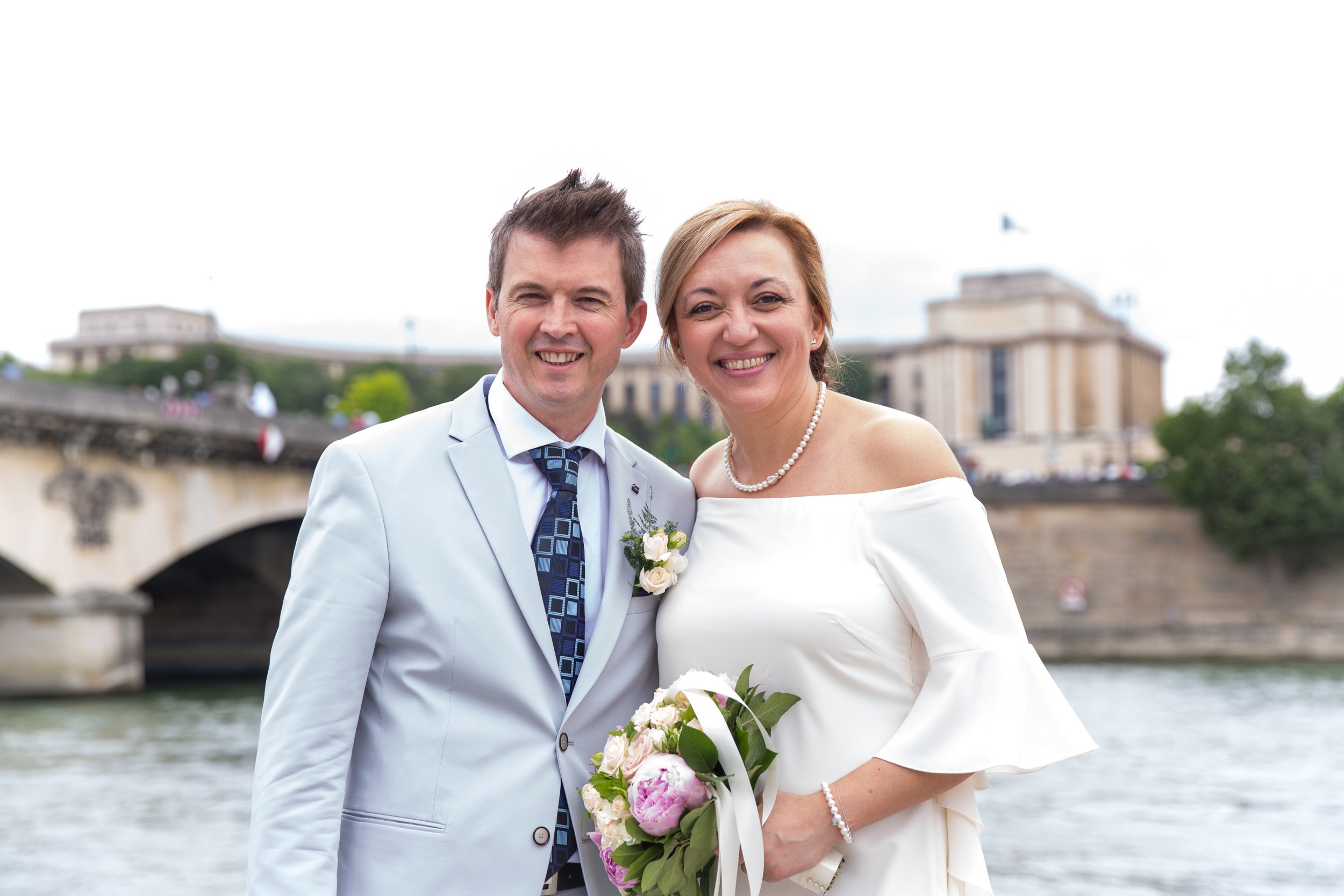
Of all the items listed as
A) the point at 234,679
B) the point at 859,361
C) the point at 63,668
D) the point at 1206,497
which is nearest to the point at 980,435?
the point at 1206,497

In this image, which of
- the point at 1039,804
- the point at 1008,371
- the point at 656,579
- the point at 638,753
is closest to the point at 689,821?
the point at 638,753

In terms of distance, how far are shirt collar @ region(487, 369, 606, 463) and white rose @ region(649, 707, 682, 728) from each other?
0.57 metres

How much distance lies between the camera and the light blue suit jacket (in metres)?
2.44

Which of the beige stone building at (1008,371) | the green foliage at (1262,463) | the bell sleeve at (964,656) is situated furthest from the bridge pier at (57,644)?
the beige stone building at (1008,371)

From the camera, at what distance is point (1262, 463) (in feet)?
116

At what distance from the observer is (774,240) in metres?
2.82

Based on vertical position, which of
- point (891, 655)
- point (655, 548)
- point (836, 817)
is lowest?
point (836, 817)

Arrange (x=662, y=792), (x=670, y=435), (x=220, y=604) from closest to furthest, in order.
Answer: (x=662, y=792) → (x=220, y=604) → (x=670, y=435)

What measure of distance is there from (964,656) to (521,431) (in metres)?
0.95

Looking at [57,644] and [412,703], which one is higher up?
[412,703]

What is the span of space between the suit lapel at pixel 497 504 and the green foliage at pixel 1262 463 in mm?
34643

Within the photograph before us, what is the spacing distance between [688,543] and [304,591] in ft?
2.99

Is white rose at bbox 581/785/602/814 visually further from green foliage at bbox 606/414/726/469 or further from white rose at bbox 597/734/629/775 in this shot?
green foliage at bbox 606/414/726/469

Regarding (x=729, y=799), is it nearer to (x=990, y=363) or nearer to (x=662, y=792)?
(x=662, y=792)
